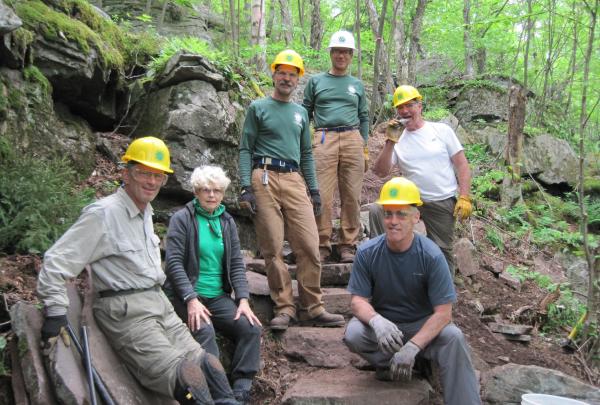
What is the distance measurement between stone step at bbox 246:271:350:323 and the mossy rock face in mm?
2754

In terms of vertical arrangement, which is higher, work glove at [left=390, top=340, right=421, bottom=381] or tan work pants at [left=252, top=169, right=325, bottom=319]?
tan work pants at [left=252, top=169, right=325, bottom=319]

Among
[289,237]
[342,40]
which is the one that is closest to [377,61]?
[342,40]

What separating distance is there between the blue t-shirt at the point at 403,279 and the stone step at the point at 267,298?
1567 millimetres

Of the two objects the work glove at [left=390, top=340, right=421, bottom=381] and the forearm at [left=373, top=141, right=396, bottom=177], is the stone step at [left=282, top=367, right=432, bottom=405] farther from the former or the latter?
the forearm at [left=373, top=141, right=396, bottom=177]

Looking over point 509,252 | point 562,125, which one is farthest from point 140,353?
point 562,125

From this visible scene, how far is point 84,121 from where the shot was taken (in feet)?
23.9

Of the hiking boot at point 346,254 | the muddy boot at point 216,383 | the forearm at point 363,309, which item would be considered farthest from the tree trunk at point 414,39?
the muddy boot at point 216,383

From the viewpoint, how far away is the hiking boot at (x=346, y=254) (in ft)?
21.5

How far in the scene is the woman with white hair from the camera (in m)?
4.25

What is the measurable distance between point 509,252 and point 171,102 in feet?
23.5

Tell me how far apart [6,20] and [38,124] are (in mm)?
1335

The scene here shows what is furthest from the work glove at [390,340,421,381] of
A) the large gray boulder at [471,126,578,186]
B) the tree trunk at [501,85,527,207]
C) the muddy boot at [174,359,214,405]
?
the large gray boulder at [471,126,578,186]

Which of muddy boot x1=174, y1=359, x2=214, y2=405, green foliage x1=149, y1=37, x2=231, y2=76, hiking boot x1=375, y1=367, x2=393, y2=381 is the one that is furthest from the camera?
green foliage x1=149, y1=37, x2=231, y2=76

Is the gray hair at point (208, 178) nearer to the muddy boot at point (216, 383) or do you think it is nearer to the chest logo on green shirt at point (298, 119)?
the chest logo on green shirt at point (298, 119)
